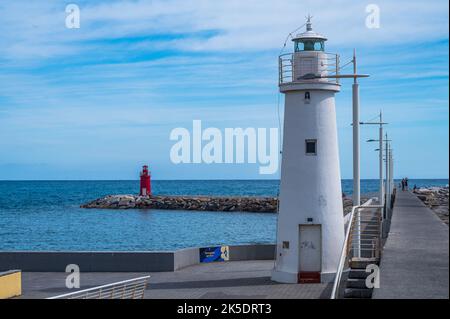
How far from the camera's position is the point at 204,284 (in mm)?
19984

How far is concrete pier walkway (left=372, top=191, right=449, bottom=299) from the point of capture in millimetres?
10500

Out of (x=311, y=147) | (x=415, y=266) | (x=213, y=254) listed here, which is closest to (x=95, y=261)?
(x=213, y=254)

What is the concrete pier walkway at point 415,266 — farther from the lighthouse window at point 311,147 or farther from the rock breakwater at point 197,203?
the rock breakwater at point 197,203

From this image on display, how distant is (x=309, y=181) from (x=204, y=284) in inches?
157

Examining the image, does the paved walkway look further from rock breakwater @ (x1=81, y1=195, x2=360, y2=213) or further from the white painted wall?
rock breakwater @ (x1=81, y1=195, x2=360, y2=213)

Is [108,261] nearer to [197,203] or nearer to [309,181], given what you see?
[309,181]

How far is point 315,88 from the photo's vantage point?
20000 mm

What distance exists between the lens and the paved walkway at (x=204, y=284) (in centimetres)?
1809

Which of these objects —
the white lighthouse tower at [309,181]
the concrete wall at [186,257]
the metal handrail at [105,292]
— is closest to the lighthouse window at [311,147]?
the white lighthouse tower at [309,181]

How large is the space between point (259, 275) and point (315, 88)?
18.7ft

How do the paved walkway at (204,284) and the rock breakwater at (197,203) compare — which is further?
the rock breakwater at (197,203)

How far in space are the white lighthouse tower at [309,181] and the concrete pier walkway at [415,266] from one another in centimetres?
189

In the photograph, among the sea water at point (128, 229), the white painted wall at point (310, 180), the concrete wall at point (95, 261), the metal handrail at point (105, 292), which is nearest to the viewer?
the metal handrail at point (105, 292)
